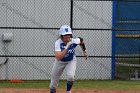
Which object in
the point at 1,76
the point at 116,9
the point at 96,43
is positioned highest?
the point at 116,9

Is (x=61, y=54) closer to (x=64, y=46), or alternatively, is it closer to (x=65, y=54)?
(x=65, y=54)

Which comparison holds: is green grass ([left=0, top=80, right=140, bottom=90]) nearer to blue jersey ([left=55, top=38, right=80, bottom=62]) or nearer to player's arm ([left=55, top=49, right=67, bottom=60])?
blue jersey ([left=55, top=38, right=80, bottom=62])

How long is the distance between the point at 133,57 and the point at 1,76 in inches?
172

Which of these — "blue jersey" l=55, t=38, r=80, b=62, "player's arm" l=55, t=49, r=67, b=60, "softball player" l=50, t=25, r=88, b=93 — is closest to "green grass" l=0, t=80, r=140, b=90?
"softball player" l=50, t=25, r=88, b=93

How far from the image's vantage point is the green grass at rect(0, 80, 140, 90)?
501 inches

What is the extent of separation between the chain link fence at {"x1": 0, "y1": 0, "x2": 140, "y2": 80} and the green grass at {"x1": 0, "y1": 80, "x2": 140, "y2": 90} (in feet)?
2.20

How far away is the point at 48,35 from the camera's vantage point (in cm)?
1451

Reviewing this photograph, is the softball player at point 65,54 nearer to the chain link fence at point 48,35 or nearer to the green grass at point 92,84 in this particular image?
the green grass at point 92,84

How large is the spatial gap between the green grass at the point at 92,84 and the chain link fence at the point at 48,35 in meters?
0.67

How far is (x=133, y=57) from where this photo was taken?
49.1ft

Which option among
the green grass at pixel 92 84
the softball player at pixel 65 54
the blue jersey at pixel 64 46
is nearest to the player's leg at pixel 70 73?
the softball player at pixel 65 54

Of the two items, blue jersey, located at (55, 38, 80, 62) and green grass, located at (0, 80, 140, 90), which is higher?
blue jersey, located at (55, 38, 80, 62)

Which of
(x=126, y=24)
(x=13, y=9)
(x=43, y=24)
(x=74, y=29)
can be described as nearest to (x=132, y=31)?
(x=126, y=24)

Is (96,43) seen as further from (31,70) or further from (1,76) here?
(1,76)
